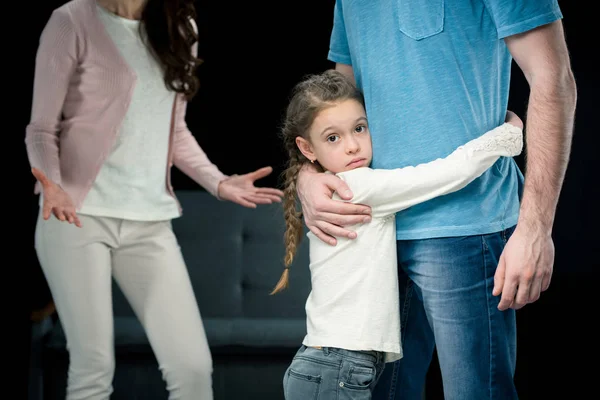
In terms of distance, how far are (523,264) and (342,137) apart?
1.49ft

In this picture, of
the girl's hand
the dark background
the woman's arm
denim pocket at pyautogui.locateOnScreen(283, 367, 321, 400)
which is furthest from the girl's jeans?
the dark background

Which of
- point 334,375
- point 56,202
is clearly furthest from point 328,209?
point 56,202

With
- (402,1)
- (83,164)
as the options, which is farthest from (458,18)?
(83,164)

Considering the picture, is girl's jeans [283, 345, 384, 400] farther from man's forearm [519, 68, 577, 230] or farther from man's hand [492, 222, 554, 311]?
man's forearm [519, 68, 577, 230]

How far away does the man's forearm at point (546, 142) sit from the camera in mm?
1246

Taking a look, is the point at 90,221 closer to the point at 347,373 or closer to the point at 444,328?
the point at 347,373

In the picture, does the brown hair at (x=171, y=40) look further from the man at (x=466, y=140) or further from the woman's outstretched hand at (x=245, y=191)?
the man at (x=466, y=140)

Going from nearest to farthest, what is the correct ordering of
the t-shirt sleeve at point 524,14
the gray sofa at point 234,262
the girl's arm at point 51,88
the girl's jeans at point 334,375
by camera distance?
the t-shirt sleeve at point 524,14 → the girl's jeans at point 334,375 → the girl's arm at point 51,88 → the gray sofa at point 234,262

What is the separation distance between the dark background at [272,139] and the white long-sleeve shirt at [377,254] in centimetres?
179

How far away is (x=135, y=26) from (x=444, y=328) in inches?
55.9

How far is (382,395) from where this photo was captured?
1546mm

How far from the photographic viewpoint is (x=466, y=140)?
1366 millimetres

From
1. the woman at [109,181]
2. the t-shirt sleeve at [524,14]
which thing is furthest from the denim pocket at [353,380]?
the woman at [109,181]

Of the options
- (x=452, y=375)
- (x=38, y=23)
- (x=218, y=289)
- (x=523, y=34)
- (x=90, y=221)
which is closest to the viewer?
(x=523, y=34)
